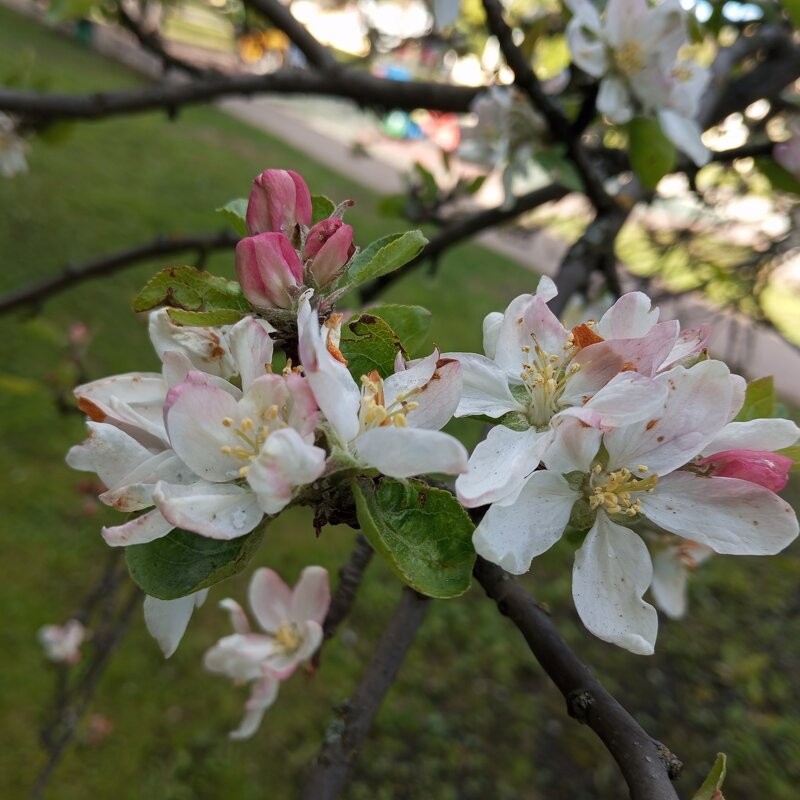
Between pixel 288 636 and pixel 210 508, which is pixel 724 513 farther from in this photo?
pixel 288 636

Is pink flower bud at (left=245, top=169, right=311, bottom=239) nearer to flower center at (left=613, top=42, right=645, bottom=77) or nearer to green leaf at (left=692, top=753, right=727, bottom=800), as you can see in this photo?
green leaf at (left=692, top=753, right=727, bottom=800)

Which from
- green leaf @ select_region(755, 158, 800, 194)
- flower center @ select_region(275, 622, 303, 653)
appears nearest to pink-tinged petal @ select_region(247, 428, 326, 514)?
flower center @ select_region(275, 622, 303, 653)

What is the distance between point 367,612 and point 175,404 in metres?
3.54

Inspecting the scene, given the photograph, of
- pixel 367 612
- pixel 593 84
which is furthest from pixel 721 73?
pixel 367 612

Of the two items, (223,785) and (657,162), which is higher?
(657,162)

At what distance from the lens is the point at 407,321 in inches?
30.8

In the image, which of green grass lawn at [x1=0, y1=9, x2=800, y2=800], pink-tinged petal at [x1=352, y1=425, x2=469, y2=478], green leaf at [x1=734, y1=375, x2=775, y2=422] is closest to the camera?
pink-tinged petal at [x1=352, y1=425, x2=469, y2=478]

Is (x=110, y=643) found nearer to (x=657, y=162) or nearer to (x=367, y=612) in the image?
(x=657, y=162)

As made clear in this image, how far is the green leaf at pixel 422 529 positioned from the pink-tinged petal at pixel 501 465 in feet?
0.09

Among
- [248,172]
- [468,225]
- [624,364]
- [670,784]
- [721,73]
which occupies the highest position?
[721,73]

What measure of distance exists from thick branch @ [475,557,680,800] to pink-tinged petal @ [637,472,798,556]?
156 mm

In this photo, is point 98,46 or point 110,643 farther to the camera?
point 98,46

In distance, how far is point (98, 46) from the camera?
52.3 ft

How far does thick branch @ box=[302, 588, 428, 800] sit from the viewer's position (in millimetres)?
897
